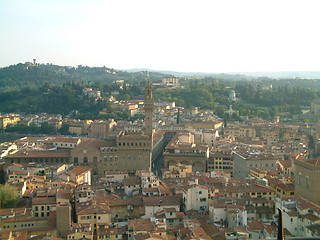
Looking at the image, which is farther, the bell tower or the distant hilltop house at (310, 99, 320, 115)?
the distant hilltop house at (310, 99, 320, 115)

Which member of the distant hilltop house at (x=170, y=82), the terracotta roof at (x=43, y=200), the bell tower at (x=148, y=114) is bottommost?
the terracotta roof at (x=43, y=200)

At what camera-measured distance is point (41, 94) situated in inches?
1796

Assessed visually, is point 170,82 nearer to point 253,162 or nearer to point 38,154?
point 38,154

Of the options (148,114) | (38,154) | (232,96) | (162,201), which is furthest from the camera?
(232,96)

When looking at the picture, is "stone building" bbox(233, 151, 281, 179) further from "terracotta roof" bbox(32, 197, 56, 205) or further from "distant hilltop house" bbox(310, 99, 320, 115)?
"distant hilltop house" bbox(310, 99, 320, 115)

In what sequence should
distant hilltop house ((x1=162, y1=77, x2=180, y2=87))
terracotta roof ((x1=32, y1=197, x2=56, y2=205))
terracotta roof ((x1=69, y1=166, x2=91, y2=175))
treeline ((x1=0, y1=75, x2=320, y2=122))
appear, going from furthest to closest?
1. distant hilltop house ((x1=162, y1=77, x2=180, y2=87))
2. treeline ((x1=0, y1=75, x2=320, y2=122))
3. terracotta roof ((x1=69, y1=166, x2=91, y2=175))
4. terracotta roof ((x1=32, y1=197, x2=56, y2=205))

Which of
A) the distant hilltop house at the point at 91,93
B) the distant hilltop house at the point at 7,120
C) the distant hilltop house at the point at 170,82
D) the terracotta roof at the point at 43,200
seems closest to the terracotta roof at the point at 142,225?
→ the terracotta roof at the point at 43,200

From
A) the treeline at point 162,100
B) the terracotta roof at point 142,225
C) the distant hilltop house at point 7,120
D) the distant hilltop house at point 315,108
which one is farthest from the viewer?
the treeline at point 162,100

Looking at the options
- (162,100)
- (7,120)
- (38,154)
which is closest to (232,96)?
(162,100)

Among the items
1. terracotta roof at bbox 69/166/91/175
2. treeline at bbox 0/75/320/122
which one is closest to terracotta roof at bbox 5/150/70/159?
terracotta roof at bbox 69/166/91/175

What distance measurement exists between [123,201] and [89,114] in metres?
25.2

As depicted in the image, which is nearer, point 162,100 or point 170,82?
point 162,100

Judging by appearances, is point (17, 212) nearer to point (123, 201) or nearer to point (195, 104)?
point (123, 201)

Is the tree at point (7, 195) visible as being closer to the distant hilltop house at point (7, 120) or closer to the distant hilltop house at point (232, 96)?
the distant hilltop house at point (7, 120)
